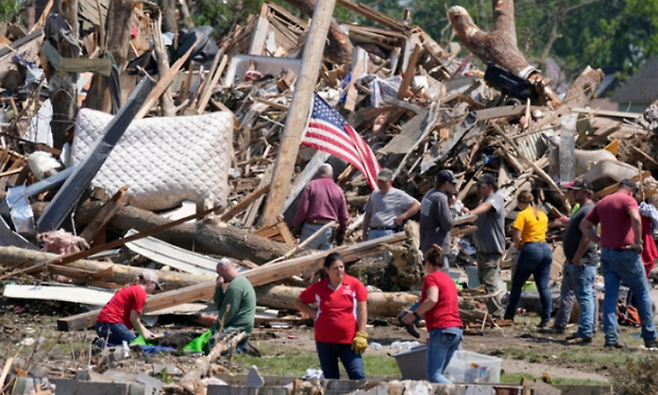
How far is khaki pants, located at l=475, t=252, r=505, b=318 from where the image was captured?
13156 millimetres

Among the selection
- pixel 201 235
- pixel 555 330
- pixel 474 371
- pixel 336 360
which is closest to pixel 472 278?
pixel 555 330

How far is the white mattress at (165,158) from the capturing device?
16.4 metres

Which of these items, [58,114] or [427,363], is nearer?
[427,363]

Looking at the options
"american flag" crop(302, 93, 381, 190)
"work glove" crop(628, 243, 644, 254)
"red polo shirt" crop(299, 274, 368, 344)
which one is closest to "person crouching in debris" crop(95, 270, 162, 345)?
"red polo shirt" crop(299, 274, 368, 344)

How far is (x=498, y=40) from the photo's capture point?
77.4 feet

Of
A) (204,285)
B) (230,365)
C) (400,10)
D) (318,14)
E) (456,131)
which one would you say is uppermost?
(400,10)

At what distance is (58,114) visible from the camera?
18.2 m

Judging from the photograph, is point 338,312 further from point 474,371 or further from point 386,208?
point 386,208

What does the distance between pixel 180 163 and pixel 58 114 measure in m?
2.66

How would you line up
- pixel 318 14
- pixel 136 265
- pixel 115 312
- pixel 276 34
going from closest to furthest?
pixel 115 312 → pixel 136 265 → pixel 318 14 → pixel 276 34

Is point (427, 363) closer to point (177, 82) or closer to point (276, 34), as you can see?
point (177, 82)

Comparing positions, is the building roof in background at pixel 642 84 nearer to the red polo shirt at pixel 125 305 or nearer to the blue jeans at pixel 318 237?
the blue jeans at pixel 318 237

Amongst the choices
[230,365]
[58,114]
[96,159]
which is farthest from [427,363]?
[58,114]

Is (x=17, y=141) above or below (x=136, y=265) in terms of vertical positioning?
above
